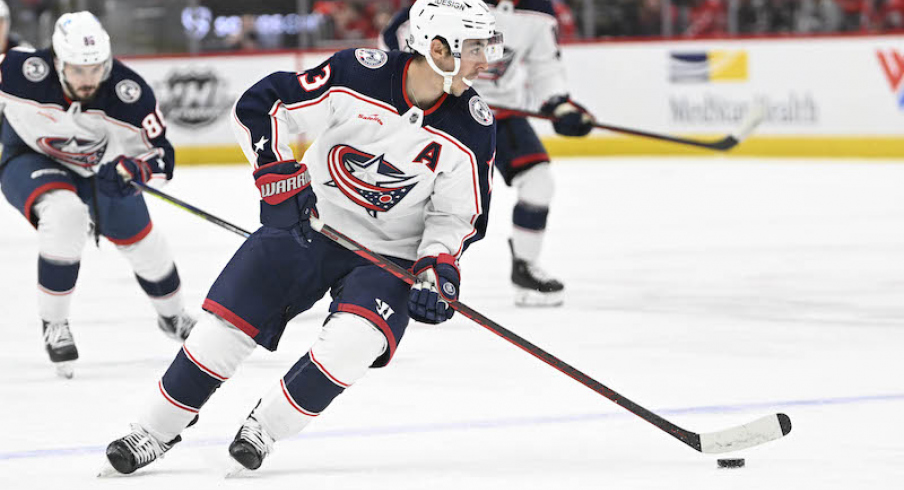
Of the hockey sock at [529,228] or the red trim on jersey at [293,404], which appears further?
the hockey sock at [529,228]

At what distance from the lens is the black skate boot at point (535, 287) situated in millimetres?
5445

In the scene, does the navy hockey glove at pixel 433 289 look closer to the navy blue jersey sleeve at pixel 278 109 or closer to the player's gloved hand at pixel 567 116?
the navy blue jersey sleeve at pixel 278 109

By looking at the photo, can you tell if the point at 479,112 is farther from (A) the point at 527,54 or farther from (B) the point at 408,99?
(A) the point at 527,54

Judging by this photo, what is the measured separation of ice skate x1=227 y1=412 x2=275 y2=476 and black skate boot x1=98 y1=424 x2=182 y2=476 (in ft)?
0.60

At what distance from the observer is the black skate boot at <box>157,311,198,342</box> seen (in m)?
4.62

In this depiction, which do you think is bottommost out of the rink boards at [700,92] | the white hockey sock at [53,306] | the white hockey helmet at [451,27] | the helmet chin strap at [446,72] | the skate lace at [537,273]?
the rink boards at [700,92]

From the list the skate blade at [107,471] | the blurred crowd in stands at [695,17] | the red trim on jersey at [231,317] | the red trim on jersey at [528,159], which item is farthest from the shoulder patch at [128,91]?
the blurred crowd in stands at [695,17]

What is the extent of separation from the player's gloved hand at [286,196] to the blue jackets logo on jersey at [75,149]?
59.4 inches

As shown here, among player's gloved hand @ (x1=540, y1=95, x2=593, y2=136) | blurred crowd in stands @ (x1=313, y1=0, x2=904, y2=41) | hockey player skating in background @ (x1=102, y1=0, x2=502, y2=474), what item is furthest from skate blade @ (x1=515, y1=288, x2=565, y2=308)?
blurred crowd in stands @ (x1=313, y1=0, x2=904, y2=41)

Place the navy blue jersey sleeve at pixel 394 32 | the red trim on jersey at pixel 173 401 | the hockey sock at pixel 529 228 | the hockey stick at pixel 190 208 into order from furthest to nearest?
the hockey sock at pixel 529 228 < the navy blue jersey sleeve at pixel 394 32 < the hockey stick at pixel 190 208 < the red trim on jersey at pixel 173 401

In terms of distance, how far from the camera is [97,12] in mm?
11758

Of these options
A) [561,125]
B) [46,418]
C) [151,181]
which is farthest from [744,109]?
[46,418]

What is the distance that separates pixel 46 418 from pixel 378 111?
1.21 meters

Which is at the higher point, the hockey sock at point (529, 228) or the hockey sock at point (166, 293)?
the hockey sock at point (166, 293)
